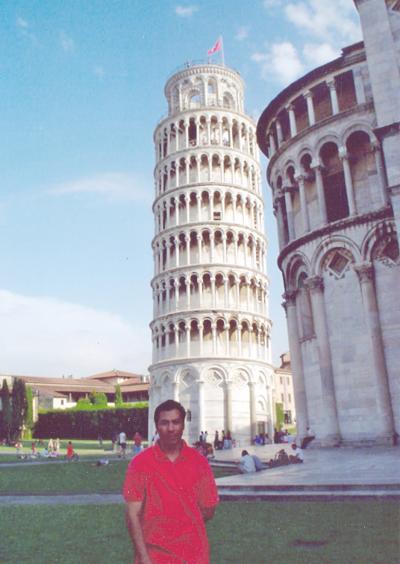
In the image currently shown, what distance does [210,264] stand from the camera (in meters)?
54.6

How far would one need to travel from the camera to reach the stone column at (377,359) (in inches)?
774

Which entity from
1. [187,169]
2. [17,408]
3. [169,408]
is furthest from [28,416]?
[169,408]

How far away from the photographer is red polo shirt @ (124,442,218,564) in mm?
3305

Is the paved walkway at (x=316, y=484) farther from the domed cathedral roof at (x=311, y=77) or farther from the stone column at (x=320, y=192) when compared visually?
the domed cathedral roof at (x=311, y=77)

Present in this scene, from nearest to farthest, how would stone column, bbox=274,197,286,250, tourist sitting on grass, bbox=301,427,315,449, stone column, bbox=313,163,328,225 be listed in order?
tourist sitting on grass, bbox=301,427,315,449
stone column, bbox=313,163,328,225
stone column, bbox=274,197,286,250

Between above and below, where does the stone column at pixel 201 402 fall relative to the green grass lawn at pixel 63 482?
above

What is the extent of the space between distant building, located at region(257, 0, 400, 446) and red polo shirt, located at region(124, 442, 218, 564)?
15.5 metres

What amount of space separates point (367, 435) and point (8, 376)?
93.9 meters

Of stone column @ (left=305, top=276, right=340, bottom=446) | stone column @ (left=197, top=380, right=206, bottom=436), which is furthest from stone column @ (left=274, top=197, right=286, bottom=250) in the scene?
stone column @ (left=197, top=380, right=206, bottom=436)

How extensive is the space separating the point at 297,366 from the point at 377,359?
15.2 feet

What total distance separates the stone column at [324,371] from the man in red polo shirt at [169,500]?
61.8ft

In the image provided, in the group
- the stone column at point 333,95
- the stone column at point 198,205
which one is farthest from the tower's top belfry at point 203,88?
the stone column at point 333,95

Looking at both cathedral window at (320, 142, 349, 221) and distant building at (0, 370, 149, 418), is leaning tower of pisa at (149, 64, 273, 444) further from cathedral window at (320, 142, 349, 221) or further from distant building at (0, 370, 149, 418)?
distant building at (0, 370, 149, 418)

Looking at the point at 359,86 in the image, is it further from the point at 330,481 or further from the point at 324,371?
the point at 330,481
